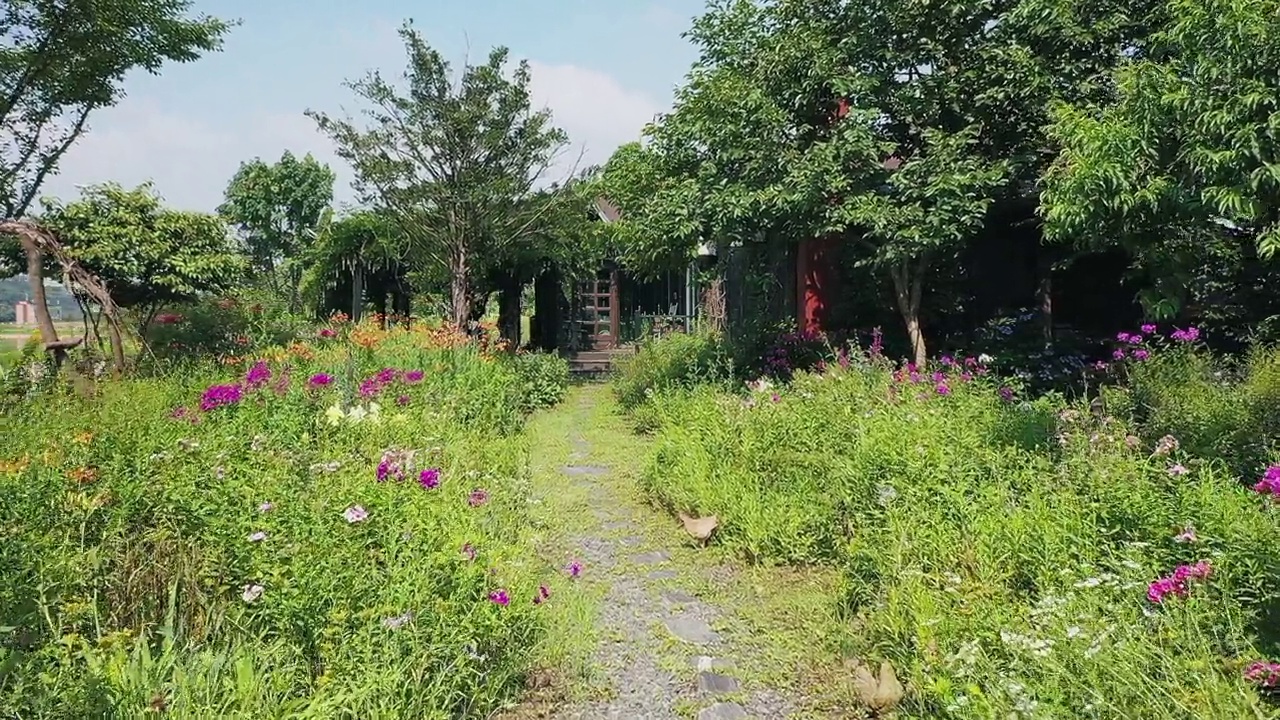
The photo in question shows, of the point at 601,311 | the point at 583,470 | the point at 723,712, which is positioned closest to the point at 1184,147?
the point at 723,712

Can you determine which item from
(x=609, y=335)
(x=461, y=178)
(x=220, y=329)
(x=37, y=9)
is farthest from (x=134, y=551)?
(x=609, y=335)

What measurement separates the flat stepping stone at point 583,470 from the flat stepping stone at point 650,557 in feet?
6.54

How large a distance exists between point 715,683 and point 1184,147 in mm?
3573

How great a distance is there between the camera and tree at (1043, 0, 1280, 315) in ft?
12.0

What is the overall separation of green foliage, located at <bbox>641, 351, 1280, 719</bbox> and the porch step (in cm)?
1005

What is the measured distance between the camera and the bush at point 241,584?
7.47 ft

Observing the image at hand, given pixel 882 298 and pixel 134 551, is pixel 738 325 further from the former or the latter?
pixel 134 551

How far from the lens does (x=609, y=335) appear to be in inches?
717

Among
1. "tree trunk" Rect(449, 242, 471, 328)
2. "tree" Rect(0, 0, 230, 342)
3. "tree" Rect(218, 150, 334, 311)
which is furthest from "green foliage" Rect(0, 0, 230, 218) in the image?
"tree" Rect(218, 150, 334, 311)

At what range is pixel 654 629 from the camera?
3.62 metres

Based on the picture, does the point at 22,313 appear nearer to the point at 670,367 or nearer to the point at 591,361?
the point at 670,367

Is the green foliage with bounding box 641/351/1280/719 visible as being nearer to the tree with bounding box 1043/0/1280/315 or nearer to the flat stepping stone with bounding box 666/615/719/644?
the flat stepping stone with bounding box 666/615/719/644

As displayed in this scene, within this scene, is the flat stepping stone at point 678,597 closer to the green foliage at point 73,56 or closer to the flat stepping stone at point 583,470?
the flat stepping stone at point 583,470

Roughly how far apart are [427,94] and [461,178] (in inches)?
50.6
